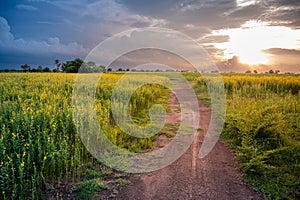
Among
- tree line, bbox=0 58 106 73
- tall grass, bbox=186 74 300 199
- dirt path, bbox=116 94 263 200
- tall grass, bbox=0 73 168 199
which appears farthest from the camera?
tree line, bbox=0 58 106 73

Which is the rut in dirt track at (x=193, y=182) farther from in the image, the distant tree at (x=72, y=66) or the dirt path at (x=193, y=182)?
the distant tree at (x=72, y=66)

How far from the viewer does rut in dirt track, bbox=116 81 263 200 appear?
4108 millimetres

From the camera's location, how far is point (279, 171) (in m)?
4.98

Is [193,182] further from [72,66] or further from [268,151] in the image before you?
[72,66]

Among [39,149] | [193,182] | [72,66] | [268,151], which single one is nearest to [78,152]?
[39,149]

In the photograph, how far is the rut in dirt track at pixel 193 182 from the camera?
13.5ft

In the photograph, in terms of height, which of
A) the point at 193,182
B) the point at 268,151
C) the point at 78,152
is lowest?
the point at 193,182

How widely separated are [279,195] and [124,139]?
4.42 meters

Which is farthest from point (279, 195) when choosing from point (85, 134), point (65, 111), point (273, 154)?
point (65, 111)

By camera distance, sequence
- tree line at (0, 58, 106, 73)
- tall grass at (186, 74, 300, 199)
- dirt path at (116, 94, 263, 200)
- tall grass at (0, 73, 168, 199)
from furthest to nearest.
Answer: tree line at (0, 58, 106, 73)
tall grass at (186, 74, 300, 199)
dirt path at (116, 94, 263, 200)
tall grass at (0, 73, 168, 199)

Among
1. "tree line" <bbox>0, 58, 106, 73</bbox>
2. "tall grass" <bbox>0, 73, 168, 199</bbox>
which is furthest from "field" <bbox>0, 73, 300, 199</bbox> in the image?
"tree line" <bbox>0, 58, 106, 73</bbox>

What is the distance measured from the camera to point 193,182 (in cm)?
453

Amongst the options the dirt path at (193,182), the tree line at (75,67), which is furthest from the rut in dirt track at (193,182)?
the tree line at (75,67)

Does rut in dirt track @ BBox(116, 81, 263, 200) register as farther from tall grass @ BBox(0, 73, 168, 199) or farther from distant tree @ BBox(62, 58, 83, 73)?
distant tree @ BBox(62, 58, 83, 73)
